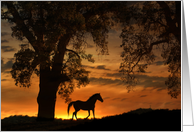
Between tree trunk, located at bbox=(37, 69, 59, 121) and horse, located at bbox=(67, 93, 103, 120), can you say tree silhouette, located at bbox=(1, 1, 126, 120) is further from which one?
horse, located at bbox=(67, 93, 103, 120)

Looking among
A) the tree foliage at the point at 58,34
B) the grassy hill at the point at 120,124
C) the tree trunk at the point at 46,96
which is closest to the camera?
the grassy hill at the point at 120,124

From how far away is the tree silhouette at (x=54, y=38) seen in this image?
35.4 ft

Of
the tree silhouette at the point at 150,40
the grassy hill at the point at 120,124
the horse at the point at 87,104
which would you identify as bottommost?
the grassy hill at the point at 120,124

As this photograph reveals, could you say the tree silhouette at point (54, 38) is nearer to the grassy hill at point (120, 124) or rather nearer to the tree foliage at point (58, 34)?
the tree foliage at point (58, 34)

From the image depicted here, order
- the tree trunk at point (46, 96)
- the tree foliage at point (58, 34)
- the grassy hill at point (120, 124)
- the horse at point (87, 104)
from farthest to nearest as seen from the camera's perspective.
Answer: the tree trunk at point (46, 96)
the tree foliage at point (58, 34)
the horse at point (87, 104)
the grassy hill at point (120, 124)

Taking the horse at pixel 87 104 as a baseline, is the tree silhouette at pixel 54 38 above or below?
above

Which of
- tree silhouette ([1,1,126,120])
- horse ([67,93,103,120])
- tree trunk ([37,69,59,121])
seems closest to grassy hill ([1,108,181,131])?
horse ([67,93,103,120])

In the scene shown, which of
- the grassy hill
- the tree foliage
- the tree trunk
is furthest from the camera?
the tree trunk

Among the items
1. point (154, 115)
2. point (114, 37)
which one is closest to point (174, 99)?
point (154, 115)

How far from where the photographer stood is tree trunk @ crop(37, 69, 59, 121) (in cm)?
1167

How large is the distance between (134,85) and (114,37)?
8.31 ft

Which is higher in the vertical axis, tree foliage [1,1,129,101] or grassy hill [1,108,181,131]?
tree foliage [1,1,129,101]

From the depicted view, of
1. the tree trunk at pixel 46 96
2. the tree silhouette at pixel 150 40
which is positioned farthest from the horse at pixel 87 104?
the tree silhouette at pixel 150 40

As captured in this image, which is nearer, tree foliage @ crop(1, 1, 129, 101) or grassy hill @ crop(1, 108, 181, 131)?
grassy hill @ crop(1, 108, 181, 131)
